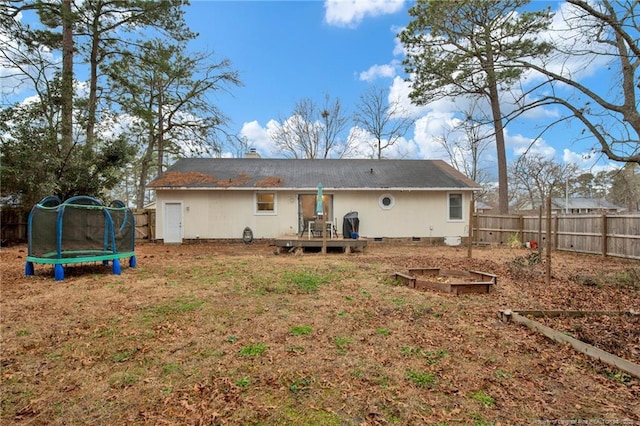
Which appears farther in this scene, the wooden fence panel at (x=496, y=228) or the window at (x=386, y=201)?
the window at (x=386, y=201)

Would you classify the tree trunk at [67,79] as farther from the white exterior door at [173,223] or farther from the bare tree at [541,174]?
the bare tree at [541,174]

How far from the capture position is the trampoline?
6.11 metres

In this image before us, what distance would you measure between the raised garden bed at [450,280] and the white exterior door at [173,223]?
990 cm

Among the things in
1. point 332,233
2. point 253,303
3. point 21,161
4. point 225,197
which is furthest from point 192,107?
point 253,303

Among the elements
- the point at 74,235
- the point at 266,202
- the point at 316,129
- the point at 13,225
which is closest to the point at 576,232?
the point at 266,202

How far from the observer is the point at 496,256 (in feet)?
32.7

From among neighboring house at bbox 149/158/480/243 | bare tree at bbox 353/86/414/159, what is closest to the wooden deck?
neighboring house at bbox 149/158/480/243

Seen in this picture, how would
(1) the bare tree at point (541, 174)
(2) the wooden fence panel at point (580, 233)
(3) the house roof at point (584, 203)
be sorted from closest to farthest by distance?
(2) the wooden fence panel at point (580, 233) → (1) the bare tree at point (541, 174) → (3) the house roof at point (584, 203)

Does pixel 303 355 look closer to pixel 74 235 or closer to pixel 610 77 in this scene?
pixel 74 235

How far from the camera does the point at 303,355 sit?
10.1ft

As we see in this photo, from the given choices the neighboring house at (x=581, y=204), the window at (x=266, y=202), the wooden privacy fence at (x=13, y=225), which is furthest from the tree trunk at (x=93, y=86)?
the neighboring house at (x=581, y=204)

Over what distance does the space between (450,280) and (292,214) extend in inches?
316

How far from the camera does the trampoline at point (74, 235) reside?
241 inches

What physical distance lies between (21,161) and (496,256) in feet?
50.4
